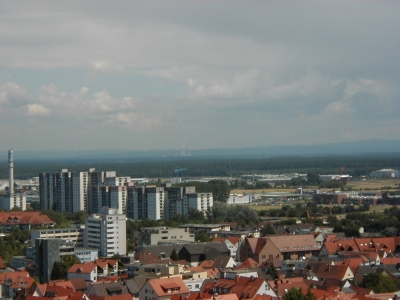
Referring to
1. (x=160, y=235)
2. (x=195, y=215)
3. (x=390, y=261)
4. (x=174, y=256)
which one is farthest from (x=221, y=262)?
(x=195, y=215)

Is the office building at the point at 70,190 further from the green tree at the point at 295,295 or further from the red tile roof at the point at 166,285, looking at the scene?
the green tree at the point at 295,295

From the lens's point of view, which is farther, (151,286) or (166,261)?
(166,261)

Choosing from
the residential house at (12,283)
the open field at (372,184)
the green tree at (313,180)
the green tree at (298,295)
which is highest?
the green tree at (313,180)

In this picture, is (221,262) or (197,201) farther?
(197,201)

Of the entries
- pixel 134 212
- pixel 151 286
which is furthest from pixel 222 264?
pixel 134 212

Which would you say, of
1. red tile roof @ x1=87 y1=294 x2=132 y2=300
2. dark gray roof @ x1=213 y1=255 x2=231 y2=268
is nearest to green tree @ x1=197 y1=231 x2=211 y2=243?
dark gray roof @ x1=213 y1=255 x2=231 y2=268

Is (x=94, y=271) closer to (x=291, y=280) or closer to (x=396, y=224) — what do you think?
(x=291, y=280)

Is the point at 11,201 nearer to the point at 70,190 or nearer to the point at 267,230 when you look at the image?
the point at 70,190

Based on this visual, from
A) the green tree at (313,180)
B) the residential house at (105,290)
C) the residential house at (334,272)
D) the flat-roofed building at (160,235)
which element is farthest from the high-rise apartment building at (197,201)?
the green tree at (313,180)
